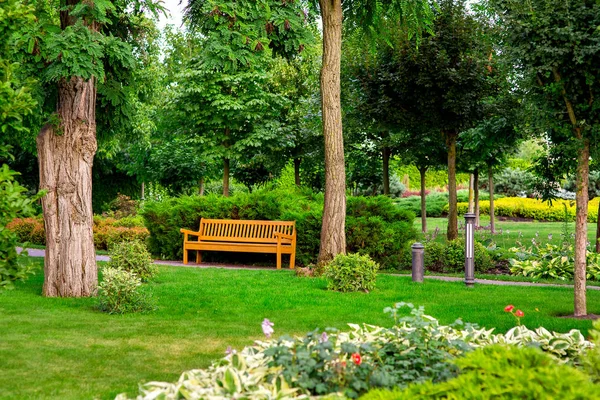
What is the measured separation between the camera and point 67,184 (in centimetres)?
927

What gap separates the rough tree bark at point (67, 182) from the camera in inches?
364

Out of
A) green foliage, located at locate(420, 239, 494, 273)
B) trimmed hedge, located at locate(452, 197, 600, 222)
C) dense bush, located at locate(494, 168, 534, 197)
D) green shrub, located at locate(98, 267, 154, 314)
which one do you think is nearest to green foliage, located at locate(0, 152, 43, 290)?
green shrub, located at locate(98, 267, 154, 314)

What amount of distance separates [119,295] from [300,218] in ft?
18.7

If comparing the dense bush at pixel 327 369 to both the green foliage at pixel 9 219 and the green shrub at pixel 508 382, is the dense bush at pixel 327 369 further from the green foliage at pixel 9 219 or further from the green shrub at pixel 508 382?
the green foliage at pixel 9 219

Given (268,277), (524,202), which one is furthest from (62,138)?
(524,202)

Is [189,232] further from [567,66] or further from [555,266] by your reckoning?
[567,66]

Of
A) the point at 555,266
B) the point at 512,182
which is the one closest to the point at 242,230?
the point at 555,266

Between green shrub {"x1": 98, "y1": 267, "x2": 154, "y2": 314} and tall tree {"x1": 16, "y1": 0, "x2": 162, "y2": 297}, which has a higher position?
tall tree {"x1": 16, "y1": 0, "x2": 162, "y2": 297}

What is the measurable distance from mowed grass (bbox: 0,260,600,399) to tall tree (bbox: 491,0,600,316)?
5.35 feet

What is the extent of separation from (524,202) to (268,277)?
2356 cm

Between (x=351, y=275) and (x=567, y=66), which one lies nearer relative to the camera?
(x=567, y=66)

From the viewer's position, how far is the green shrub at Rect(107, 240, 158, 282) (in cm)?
1082

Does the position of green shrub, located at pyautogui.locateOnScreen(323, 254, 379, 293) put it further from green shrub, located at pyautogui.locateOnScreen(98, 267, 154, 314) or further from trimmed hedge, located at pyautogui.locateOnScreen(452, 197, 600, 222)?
trimmed hedge, located at pyautogui.locateOnScreen(452, 197, 600, 222)

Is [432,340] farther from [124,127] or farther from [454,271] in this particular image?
[454,271]
